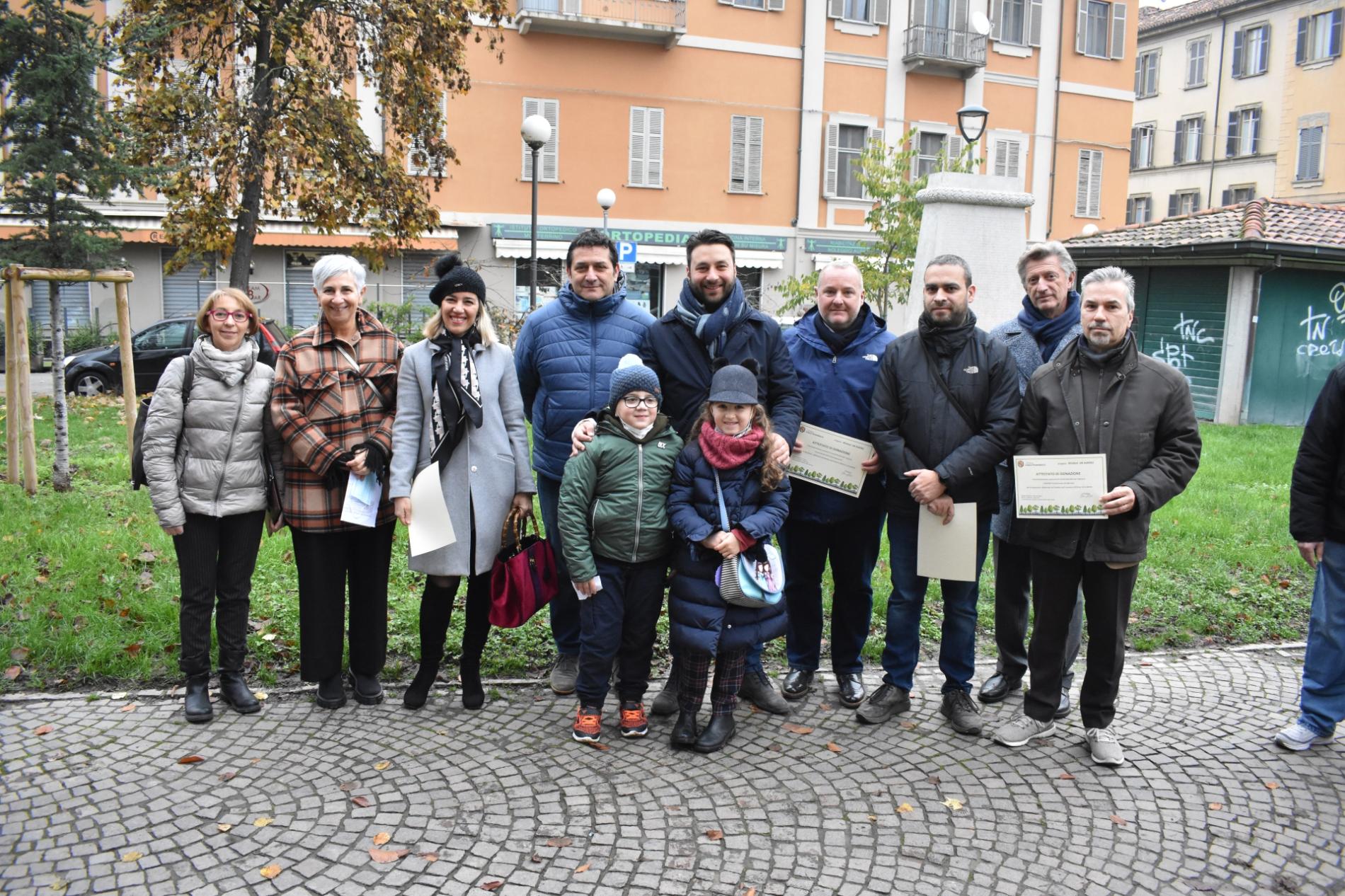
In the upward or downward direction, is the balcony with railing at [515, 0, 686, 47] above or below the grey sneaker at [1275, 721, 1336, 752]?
above

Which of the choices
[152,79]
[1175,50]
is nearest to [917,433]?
[152,79]

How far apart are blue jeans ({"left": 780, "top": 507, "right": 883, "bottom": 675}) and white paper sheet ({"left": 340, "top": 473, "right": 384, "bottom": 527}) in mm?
2025

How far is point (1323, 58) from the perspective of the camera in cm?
3816

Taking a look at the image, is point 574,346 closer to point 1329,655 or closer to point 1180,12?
point 1329,655

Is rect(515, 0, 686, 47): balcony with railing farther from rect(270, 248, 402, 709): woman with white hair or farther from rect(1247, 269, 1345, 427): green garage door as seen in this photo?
rect(270, 248, 402, 709): woman with white hair

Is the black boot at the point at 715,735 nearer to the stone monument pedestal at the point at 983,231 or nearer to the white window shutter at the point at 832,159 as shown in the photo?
the stone monument pedestal at the point at 983,231

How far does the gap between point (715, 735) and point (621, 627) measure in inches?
25.6

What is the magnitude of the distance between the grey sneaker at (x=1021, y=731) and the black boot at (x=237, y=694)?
3534mm

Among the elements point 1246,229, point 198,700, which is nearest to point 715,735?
point 198,700

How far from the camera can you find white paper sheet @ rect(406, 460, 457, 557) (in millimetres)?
4633

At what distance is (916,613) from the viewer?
4914mm

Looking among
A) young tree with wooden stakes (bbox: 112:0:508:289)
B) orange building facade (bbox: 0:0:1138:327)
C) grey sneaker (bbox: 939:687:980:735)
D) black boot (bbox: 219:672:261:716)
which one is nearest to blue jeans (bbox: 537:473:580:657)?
black boot (bbox: 219:672:261:716)

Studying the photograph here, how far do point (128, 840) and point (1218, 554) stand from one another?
25.0ft

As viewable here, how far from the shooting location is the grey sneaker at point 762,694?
16.3 feet
